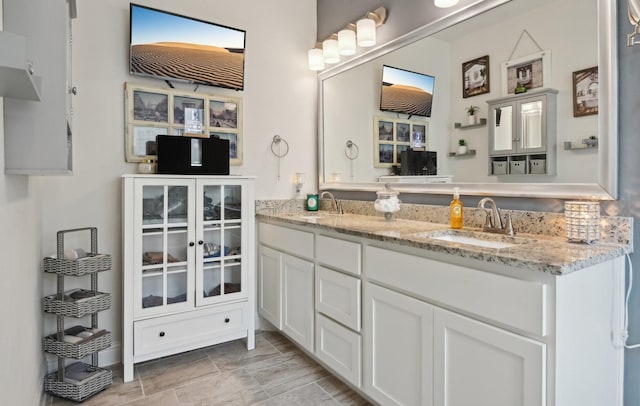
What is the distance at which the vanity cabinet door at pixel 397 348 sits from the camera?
58.0 inches

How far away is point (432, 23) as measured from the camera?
211cm

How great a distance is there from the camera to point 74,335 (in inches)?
80.1

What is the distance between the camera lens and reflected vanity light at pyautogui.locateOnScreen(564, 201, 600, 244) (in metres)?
1.38

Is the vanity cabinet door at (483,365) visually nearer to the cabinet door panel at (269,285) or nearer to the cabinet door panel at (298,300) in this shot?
the cabinet door panel at (298,300)

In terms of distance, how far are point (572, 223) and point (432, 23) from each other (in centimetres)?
135

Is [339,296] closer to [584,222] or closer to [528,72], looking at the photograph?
[584,222]

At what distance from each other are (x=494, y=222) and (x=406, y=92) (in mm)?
1012

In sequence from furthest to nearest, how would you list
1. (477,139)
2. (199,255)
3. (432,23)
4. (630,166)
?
(199,255) < (432,23) < (477,139) < (630,166)

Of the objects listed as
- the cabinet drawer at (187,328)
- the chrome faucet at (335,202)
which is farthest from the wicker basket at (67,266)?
the chrome faucet at (335,202)

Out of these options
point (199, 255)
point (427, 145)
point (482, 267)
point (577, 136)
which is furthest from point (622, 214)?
point (199, 255)

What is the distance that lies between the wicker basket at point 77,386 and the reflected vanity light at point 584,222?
2.40 meters

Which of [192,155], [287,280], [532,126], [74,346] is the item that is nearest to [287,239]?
[287,280]

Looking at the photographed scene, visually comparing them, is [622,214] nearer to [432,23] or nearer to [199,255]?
[432,23]

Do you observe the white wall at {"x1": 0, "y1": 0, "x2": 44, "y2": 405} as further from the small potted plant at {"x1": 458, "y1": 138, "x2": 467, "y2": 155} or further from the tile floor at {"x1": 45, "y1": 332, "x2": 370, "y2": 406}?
the small potted plant at {"x1": 458, "y1": 138, "x2": 467, "y2": 155}
